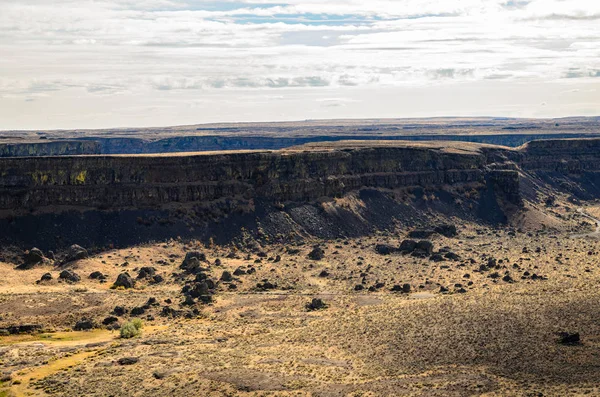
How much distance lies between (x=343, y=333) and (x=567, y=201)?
359 feet

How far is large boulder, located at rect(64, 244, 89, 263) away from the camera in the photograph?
98062 millimetres

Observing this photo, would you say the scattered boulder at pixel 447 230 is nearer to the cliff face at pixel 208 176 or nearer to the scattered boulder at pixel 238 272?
the cliff face at pixel 208 176

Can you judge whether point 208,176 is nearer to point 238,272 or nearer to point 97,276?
point 238,272

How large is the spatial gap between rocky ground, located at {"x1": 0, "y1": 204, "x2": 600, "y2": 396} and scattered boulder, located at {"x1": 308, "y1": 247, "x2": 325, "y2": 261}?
177 mm

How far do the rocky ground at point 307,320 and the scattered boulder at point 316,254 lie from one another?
0.18 meters

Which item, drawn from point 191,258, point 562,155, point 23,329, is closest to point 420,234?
point 191,258

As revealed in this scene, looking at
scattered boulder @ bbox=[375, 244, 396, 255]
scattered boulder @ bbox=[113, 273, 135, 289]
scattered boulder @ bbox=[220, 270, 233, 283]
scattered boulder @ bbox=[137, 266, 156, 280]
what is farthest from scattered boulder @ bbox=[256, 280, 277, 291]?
scattered boulder @ bbox=[375, 244, 396, 255]

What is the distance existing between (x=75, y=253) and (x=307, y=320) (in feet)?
124

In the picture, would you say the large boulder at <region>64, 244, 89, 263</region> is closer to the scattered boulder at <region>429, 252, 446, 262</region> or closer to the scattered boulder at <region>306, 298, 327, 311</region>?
the scattered boulder at <region>306, 298, 327, 311</region>

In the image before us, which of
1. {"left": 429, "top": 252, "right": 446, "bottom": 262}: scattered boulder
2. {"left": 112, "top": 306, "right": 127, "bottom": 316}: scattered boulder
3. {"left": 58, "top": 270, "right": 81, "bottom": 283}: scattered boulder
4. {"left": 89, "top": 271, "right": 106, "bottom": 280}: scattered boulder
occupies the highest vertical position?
{"left": 58, "top": 270, "right": 81, "bottom": 283}: scattered boulder

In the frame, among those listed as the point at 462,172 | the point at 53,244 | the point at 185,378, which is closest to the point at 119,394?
the point at 185,378

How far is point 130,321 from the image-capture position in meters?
75.4

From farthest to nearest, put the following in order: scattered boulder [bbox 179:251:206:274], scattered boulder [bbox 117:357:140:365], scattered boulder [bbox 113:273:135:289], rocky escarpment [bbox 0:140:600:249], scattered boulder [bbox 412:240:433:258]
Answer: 1. scattered boulder [bbox 412:240:433:258]
2. rocky escarpment [bbox 0:140:600:249]
3. scattered boulder [bbox 179:251:206:274]
4. scattered boulder [bbox 113:273:135:289]
5. scattered boulder [bbox 117:357:140:365]

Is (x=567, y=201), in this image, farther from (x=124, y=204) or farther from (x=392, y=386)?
(x=392, y=386)
